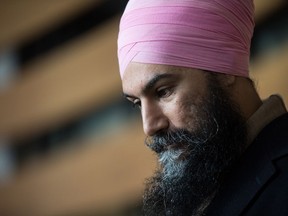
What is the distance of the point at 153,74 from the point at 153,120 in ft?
0.38

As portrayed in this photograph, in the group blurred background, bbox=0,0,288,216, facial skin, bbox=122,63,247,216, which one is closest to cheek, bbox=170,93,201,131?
facial skin, bbox=122,63,247,216

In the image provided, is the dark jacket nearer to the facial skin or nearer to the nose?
the facial skin

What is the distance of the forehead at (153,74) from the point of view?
1.51 meters

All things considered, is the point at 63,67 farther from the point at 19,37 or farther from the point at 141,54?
the point at 141,54

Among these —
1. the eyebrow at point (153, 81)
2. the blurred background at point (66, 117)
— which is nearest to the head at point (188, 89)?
the eyebrow at point (153, 81)

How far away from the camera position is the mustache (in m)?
1.47

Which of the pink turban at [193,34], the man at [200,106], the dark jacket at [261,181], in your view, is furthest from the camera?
the pink turban at [193,34]

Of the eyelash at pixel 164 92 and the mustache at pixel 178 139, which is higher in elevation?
the eyelash at pixel 164 92

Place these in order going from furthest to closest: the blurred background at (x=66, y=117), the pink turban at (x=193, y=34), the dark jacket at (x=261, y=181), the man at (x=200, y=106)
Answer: the blurred background at (x=66, y=117) < the pink turban at (x=193, y=34) < the man at (x=200, y=106) < the dark jacket at (x=261, y=181)

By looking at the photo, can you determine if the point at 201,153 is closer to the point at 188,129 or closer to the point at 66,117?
the point at 188,129

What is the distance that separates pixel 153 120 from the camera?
58.0 inches

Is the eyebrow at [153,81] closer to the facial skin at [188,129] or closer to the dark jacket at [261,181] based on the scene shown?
the facial skin at [188,129]

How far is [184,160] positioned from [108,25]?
6045 millimetres

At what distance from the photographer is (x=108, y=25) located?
24.3ft
